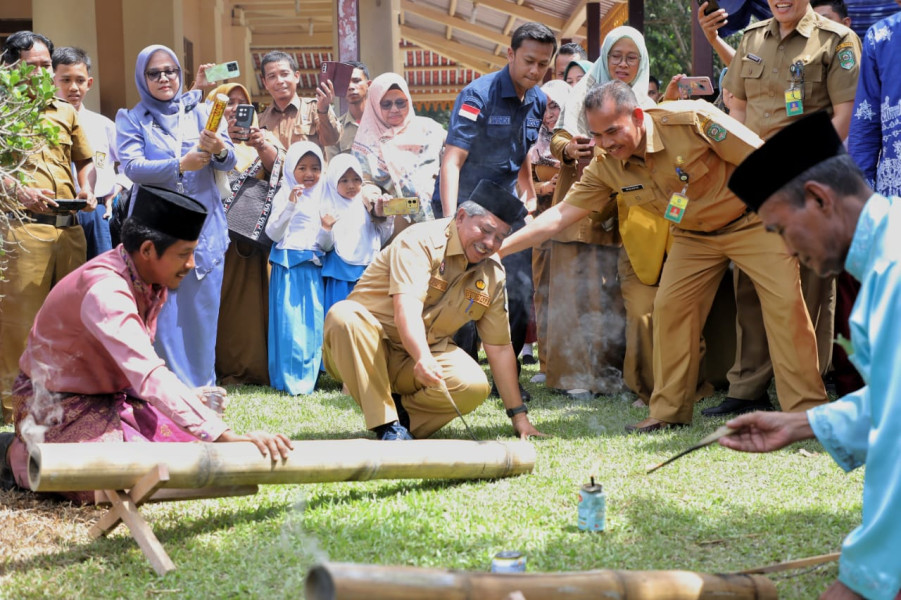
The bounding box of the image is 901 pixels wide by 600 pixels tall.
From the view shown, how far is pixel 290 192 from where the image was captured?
7703 millimetres

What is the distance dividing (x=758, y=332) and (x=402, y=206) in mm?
2699

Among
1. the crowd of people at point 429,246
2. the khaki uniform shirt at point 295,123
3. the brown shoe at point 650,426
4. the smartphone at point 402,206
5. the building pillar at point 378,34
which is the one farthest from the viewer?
the building pillar at point 378,34

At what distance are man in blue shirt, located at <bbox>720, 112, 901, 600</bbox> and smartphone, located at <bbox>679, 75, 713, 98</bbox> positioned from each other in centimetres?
376

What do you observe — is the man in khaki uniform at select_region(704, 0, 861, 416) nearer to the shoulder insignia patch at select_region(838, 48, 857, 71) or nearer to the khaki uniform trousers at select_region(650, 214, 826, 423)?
the shoulder insignia patch at select_region(838, 48, 857, 71)

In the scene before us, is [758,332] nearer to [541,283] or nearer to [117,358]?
[541,283]

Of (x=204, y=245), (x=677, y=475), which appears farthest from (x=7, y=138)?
(x=677, y=475)

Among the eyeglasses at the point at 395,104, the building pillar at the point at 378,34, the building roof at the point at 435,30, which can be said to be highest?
the building roof at the point at 435,30

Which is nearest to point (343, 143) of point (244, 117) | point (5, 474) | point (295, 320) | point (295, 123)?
point (295, 123)

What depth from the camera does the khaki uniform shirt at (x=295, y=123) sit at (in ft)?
27.4

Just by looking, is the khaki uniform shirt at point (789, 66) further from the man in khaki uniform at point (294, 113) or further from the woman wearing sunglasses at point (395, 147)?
the man in khaki uniform at point (294, 113)

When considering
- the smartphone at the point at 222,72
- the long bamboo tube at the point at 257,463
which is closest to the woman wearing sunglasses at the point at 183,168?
the smartphone at the point at 222,72

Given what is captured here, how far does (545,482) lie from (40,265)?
3.48 metres

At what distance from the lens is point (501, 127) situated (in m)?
6.98

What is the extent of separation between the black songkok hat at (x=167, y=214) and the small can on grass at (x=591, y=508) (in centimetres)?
190
